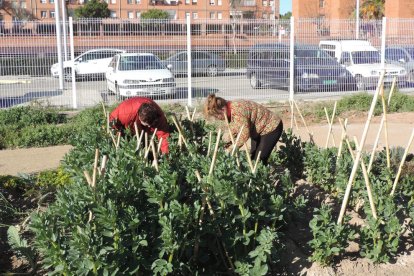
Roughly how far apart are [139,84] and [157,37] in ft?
4.09

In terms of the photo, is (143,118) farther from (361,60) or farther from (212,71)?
(361,60)

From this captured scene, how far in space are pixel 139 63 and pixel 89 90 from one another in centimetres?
151

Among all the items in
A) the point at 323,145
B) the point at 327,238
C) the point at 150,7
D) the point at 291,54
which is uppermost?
the point at 150,7

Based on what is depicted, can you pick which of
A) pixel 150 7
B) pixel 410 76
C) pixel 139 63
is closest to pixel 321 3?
pixel 150 7

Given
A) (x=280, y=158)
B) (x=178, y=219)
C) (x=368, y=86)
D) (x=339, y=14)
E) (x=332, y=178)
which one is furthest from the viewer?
(x=339, y=14)

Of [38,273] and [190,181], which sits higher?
[190,181]

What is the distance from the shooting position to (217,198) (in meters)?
4.36

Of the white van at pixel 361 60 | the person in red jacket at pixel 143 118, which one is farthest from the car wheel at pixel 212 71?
the person in red jacket at pixel 143 118

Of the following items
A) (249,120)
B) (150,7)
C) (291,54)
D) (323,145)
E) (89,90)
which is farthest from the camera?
(150,7)

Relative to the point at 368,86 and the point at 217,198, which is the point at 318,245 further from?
the point at 368,86

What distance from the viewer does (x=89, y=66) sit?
14.6 metres

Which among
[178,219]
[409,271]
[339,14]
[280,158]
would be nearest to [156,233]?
[178,219]

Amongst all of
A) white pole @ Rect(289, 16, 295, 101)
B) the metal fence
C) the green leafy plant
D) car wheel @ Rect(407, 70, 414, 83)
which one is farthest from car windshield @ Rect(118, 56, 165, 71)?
the green leafy plant

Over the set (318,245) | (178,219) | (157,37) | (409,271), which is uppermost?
(157,37)
